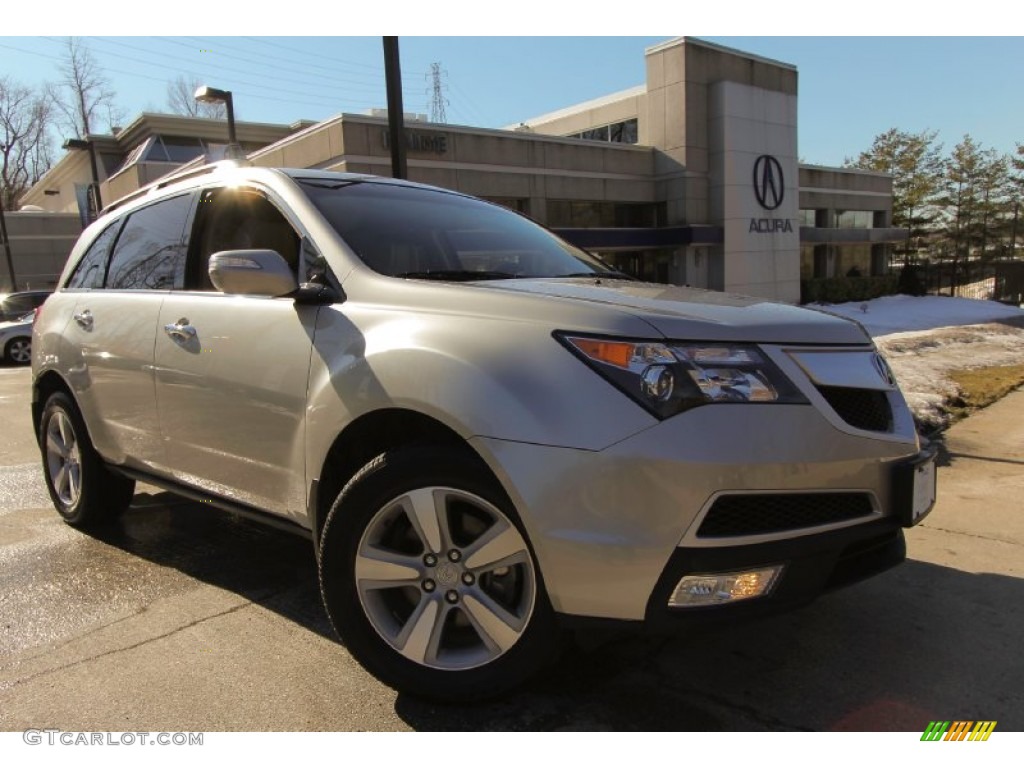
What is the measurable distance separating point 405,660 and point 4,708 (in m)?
1.38

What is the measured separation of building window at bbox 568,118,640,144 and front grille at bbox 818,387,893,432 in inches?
1157

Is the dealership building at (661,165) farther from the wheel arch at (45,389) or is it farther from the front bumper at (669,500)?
the front bumper at (669,500)

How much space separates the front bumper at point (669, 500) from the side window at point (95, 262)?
3157 mm

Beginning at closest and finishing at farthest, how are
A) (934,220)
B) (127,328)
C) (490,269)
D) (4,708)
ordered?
(4,708), (490,269), (127,328), (934,220)

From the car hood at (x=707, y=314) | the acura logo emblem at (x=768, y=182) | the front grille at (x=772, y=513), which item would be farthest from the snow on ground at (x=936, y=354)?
the acura logo emblem at (x=768, y=182)

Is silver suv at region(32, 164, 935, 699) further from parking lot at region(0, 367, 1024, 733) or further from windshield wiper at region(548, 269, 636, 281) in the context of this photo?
parking lot at region(0, 367, 1024, 733)

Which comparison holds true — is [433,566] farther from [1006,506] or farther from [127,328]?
[1006,506]

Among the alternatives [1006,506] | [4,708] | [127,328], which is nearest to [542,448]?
[4,708]

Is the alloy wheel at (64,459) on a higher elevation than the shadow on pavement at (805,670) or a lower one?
higher

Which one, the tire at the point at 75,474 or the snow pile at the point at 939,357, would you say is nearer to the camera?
the tire at the point at 75,474

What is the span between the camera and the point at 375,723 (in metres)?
2.47

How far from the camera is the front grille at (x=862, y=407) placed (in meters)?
2.36

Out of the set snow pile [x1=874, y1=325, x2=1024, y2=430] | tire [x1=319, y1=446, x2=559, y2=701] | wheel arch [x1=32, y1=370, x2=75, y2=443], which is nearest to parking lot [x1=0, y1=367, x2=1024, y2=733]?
tire [x1=319, y1=446, x2=559, y2=701]

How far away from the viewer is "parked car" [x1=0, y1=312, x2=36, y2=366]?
1709 centimetres
